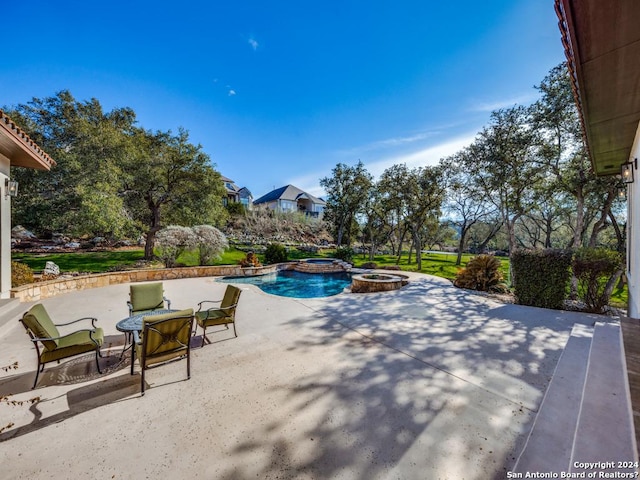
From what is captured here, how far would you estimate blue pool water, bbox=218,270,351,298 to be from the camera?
471 inches

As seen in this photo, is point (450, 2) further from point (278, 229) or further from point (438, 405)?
point (278, 229)

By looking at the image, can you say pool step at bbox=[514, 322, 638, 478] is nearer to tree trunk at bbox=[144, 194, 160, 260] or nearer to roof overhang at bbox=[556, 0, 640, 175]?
roof overhang at bbox=[556, 0, 640, 175]

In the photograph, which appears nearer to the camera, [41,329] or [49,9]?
[41,329]

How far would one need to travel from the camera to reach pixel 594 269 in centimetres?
647

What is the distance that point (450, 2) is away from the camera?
767 centimetres

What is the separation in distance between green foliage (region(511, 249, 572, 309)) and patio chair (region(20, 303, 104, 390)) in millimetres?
9819

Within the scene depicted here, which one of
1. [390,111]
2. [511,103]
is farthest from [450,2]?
[390,111]

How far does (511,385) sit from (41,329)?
21.0ft

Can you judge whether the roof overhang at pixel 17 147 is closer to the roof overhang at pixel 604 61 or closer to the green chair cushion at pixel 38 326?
the green chair cushion at pixel 38 326

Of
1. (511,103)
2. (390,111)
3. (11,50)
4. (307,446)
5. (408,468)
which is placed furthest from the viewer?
(390,111)

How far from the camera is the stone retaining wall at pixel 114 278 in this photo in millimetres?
7625

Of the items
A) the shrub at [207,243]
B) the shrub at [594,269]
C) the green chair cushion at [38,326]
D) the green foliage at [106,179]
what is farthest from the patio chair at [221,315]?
the shrub at [207,243]

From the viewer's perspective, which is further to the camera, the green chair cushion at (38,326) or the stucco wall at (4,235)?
the stucco wall at (4,235)

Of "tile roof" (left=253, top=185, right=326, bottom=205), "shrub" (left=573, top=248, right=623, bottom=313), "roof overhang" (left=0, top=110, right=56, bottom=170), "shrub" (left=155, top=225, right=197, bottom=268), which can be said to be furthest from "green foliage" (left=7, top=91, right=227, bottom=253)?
"tile roof" (left=253, top=185, right=326, bottom=205)
